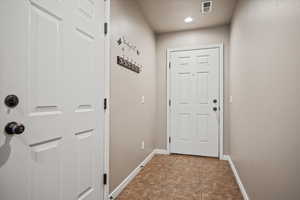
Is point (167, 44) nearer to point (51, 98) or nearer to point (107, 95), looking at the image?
point (107, 95)

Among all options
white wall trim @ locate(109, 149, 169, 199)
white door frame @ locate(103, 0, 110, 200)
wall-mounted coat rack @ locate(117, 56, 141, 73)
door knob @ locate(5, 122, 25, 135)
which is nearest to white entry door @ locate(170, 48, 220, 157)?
white wall trim @ locate(109, 149, 169, 199)

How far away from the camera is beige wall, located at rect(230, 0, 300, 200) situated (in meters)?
0.91

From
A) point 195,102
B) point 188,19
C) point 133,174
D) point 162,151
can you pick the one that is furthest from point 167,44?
point 133,174

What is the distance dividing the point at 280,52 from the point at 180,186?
1.80 metres

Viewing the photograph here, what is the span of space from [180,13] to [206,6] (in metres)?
0.43

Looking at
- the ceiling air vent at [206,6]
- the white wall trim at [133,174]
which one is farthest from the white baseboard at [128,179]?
the ceiling air vent at [206,6]

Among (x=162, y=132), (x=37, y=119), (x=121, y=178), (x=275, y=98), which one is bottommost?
(x=121, y=178)

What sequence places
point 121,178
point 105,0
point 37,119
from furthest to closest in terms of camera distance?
point 121,178, point 105,0, point 37,119

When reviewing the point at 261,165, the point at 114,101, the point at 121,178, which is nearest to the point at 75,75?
the point at 114,101

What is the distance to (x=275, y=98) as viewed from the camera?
45.1 inches

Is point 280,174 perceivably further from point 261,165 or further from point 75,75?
point 75,75

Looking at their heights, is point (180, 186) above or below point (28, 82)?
below

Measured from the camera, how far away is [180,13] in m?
2.75

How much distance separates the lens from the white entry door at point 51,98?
810mm
